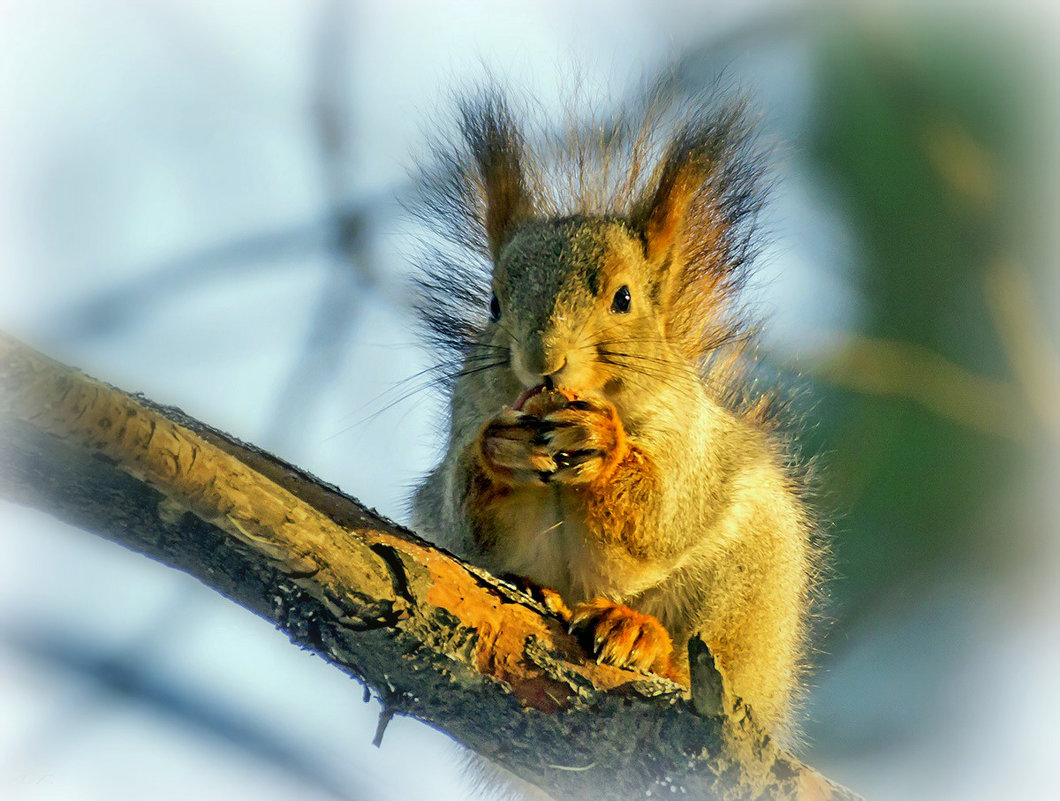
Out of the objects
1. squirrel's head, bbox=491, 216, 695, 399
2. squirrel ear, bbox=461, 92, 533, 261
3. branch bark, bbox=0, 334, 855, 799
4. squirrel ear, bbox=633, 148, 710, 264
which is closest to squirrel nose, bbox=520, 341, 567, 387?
squirrel's head, bbox=491, 216, 695, 399

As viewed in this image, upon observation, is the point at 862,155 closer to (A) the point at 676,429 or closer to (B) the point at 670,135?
(B) the point at 670,135

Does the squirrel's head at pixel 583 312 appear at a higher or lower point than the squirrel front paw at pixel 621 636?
higher

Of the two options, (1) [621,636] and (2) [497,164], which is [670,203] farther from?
(1) [621,636]

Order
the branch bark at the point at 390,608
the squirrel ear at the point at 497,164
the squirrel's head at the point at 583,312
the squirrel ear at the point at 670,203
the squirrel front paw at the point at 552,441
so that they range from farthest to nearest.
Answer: the squirrel ear at the point at 497,164 → the squirrel ear at the point at 670,203 → the squirrel's head at the point at 583,312 → the squirrel front paw at the point at 552,441 → the branch bark at the point at 390,608

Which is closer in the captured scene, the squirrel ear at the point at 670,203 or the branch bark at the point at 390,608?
the branch bark at the point at 390,608

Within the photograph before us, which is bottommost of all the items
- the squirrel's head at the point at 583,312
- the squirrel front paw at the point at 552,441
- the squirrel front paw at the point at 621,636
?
the squirrel front paw at the point at 621,636

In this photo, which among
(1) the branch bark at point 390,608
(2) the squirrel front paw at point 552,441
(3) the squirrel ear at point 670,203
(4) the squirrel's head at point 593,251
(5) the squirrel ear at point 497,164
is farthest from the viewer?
(5) the squirrel ear at point 497,164

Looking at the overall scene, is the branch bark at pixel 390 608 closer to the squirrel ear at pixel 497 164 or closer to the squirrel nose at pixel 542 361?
the squirrel nose at pixel 542 361

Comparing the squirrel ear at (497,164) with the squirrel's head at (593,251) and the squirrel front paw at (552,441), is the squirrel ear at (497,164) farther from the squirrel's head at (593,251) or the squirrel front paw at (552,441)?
the squirrel front paw at (552,441)

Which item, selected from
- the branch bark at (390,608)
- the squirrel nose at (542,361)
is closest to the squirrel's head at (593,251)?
the squirrel nose at (542,361)
